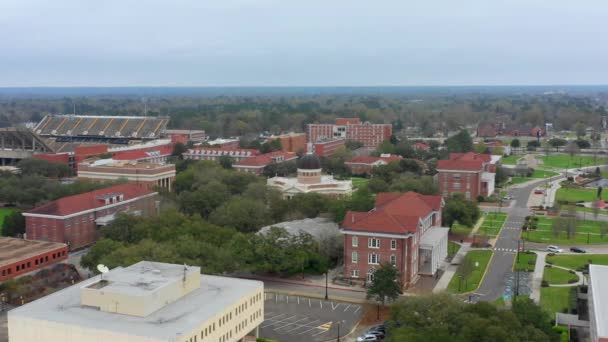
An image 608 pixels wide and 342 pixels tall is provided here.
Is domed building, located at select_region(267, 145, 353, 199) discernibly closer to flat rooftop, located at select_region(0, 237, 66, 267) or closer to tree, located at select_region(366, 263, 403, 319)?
flat rooftop, located at select_region(0, 237, 66, 267)

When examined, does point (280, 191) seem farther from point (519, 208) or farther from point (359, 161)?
point (359, 161)

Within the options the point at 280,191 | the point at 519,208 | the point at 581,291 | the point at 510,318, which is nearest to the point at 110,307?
the point at 510,318

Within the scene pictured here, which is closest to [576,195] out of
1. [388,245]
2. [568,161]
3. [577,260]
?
[577,260]

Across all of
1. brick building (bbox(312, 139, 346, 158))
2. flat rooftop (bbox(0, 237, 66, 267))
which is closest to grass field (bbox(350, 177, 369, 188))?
brick building (bbox(312, 139, 346, 158))

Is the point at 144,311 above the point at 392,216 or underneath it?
underneath

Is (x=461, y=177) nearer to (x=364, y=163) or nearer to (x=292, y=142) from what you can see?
(x=364, y=163)

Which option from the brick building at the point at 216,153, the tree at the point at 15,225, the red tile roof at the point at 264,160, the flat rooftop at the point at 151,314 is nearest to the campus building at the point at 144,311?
the flat rooftop at the point at 151,314
